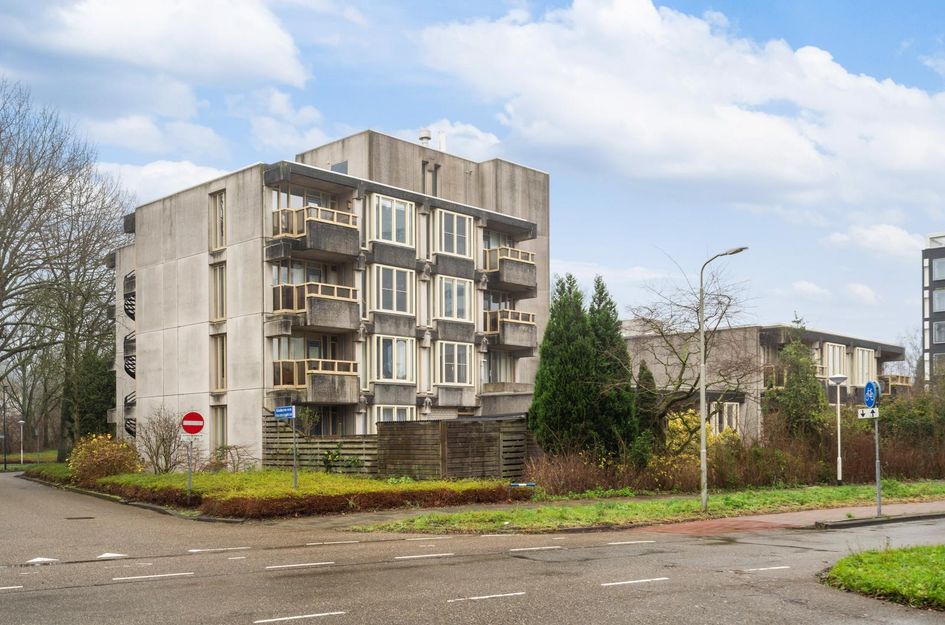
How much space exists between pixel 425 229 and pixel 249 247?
324 inches

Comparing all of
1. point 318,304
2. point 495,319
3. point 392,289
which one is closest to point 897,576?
point 318,304

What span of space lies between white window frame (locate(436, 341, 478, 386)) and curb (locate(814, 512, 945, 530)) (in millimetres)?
24110

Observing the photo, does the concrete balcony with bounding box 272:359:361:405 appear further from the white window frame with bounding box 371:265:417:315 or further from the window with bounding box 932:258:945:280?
the window with bounding box 932:258:945:280

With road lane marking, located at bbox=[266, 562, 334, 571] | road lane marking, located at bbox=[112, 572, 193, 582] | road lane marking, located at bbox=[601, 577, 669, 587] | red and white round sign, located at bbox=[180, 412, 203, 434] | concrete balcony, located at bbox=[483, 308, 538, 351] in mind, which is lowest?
road lane marking, located at bbox=[266, 562, 334, 571]

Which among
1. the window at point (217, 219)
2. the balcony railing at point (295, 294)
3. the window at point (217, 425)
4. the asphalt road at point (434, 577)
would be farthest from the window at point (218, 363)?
the asphalt road at point (434, 577)

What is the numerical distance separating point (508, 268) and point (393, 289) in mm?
7430

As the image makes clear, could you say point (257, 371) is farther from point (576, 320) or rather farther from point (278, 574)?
point (278, 574)

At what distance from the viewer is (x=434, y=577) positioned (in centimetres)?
1326

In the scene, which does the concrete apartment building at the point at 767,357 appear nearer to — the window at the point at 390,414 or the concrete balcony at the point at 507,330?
the concrete balcony at the point at 507,330

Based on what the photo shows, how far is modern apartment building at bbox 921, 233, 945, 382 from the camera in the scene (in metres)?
98.4

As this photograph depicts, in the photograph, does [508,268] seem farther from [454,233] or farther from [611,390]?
[611,390]

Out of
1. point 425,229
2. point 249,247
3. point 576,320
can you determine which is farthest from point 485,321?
point 576,320

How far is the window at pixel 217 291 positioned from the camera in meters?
42.0

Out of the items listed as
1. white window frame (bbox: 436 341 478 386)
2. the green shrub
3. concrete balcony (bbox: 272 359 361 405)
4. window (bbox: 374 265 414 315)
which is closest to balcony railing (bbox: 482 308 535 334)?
white window frame (bbox: 436 341 478 386)
